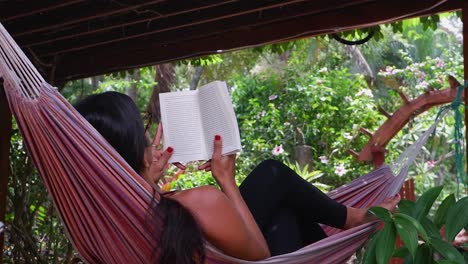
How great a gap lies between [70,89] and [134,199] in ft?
16.8

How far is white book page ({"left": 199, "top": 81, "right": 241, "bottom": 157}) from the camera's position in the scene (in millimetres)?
1639

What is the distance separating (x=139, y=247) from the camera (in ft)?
4.96

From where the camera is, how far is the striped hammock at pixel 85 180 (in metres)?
1.50

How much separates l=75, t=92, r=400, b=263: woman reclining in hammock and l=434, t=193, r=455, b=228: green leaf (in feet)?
A: 0.88

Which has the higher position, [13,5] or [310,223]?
[13,5]

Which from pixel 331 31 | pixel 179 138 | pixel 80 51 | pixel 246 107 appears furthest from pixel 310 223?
pixel 246 107

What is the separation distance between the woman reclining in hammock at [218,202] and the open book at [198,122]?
0.03m

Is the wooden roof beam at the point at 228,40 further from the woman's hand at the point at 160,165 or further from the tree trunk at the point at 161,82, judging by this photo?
the tree trunk at the point at 161,82

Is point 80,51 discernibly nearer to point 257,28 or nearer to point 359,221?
point 257,28

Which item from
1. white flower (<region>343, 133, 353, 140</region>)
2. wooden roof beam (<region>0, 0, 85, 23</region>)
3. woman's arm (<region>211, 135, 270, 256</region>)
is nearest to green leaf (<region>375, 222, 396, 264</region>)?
woman's arm (<region>211, 135, 270, 256</region>)

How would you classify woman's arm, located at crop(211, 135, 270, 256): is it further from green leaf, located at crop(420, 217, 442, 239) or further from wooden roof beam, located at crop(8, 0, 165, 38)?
wooden roof beam, located at crop(8, 0, 165, 38)

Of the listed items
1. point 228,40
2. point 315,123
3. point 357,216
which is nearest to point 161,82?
point 315,123

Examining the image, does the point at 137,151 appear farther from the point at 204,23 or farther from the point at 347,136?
the point at 347,136

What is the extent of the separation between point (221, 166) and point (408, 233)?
43 cm
